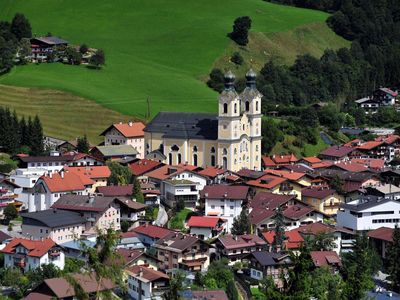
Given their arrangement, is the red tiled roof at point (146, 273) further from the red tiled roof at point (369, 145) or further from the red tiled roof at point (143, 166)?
the red tiled roof at point (369, 145)

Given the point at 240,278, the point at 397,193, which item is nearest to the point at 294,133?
the point at 397,193

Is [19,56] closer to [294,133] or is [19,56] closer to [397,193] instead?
[294,133]

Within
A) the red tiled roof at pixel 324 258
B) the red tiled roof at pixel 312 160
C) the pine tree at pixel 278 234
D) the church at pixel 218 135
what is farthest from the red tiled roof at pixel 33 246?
the red tiled roof at pixel 312 160

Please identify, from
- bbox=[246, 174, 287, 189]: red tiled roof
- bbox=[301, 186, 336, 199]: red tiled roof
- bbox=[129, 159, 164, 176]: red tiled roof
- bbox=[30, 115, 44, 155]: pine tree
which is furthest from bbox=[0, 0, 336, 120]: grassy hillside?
bbox=[301, 186, 336, 199]: red tiled roof

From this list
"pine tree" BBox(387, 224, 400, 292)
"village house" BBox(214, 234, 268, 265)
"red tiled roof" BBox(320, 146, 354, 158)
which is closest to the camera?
"pine tree" BBox(387, 224, 400, 292)

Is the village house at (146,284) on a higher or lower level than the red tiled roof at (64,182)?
lower

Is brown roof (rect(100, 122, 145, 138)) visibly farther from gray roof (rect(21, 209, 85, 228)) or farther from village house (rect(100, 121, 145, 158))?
gray roof (rect(21, 209, 85, 228))
